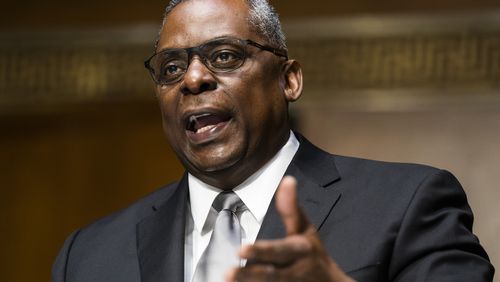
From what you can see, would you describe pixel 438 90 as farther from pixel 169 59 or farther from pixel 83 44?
pixel 169 59

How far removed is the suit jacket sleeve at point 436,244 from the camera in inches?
70.4

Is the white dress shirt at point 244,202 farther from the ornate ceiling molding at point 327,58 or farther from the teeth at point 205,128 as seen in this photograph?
the ornate ceiling molding at point 327,58

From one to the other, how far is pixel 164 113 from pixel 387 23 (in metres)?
1.88

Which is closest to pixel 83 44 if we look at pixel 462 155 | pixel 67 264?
pixel 462 155

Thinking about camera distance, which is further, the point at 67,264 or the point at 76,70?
the point at 76,70

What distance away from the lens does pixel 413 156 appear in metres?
3.66

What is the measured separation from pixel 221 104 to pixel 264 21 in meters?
0.22

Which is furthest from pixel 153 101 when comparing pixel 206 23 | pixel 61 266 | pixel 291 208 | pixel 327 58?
pixel 291 208

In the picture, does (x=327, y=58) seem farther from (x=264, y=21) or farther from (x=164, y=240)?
(x=164, y=240)

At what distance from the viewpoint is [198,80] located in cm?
197

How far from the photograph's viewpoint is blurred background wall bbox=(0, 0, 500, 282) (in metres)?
3.68

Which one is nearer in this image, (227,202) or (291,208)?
(291,208)

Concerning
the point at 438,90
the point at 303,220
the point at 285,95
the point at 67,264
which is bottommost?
the point at 438,90

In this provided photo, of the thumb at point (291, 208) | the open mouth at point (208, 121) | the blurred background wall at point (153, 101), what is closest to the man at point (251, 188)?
the open mouth at point (208, 121)
